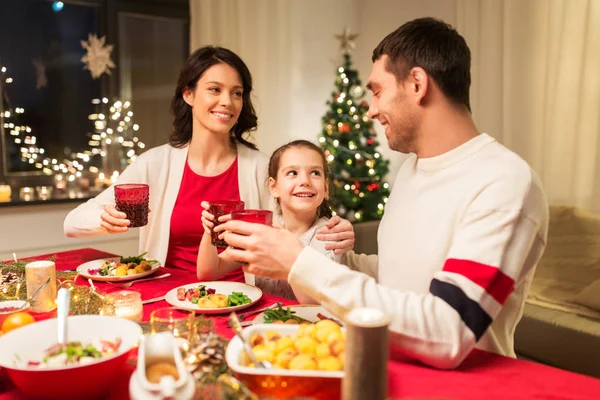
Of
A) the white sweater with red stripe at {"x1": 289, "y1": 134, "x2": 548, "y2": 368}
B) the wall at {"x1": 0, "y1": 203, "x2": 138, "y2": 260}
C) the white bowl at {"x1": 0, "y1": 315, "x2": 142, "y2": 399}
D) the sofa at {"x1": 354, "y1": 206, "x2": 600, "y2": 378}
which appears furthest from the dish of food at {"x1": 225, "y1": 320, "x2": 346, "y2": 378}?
the wall at {"x1": 0, "y1": 203, "x2": 138, "y2": 260}

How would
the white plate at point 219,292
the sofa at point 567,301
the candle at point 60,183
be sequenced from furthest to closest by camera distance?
the candle at point 60,183, the sofa at point 567,301, the white plate at point 219,292

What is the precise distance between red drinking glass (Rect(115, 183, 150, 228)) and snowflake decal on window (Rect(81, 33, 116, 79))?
3146 millimetres

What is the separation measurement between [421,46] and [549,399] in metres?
0.95

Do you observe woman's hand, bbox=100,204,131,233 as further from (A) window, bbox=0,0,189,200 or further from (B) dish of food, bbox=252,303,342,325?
(A) window, bbox=0,0,189,200

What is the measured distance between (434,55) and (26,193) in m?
3.91

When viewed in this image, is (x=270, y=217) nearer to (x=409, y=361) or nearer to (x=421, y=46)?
(x=409, y=361)

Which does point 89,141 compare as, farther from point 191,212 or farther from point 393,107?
point 393,107

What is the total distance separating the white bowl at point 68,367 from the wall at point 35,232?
340 cm

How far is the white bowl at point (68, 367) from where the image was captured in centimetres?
107

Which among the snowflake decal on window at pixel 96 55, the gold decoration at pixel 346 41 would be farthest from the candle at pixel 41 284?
the gold decoration at pixel 346 41

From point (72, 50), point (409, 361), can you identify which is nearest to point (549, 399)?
point (409, 361)

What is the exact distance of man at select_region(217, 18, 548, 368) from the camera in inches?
49.1

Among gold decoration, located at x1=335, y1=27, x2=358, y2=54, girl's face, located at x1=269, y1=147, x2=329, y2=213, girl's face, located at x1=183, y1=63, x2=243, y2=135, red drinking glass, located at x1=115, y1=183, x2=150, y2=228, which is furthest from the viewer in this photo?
gold decoration, located at x1=335, y1=27, x2=358, y2=54

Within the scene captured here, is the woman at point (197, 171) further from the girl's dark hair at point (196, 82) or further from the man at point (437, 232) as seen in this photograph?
the man at point (437, 232)
